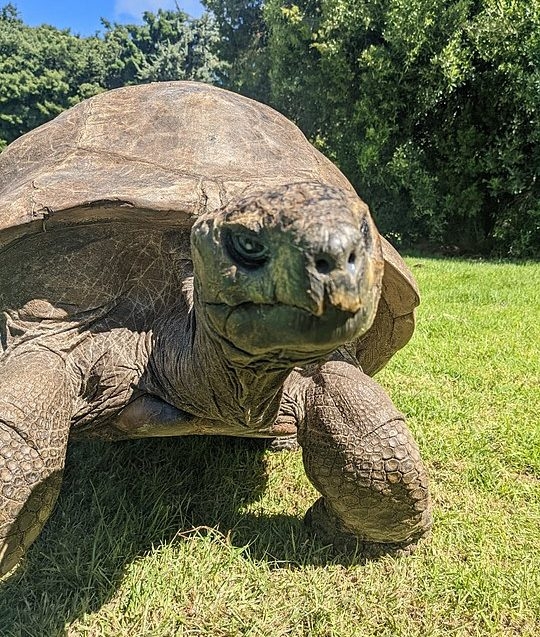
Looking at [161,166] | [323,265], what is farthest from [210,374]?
[161,166]

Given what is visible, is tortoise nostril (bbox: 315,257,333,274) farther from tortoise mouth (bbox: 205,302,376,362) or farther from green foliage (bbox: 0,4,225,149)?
green foliage (bbox: 0,4,225,149)

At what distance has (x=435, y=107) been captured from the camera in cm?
1103

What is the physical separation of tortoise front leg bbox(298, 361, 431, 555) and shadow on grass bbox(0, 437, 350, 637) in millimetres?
247

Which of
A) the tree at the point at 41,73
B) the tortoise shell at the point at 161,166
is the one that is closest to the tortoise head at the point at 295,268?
the tortoise shell at the point at 161,166

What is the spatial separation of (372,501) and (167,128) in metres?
1.52

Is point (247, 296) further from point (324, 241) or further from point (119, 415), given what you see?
point (119, 415)

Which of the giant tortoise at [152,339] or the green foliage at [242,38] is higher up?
the green foliage at [242,38]

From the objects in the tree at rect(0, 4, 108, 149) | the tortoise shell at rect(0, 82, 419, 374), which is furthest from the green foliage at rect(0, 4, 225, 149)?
the tortoise shell at rect(0, 82, 419, 374)

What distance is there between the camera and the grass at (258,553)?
1.86 metres

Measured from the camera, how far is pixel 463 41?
10266mm

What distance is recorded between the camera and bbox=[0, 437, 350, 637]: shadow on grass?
6.25 feet

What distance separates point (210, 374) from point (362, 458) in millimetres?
Result: 618

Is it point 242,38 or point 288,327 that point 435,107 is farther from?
point 288,327

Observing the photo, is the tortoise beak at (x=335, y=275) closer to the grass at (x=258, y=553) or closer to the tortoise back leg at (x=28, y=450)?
the tortoise back leg at (x=28, y=450)
